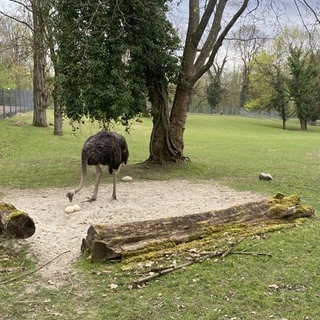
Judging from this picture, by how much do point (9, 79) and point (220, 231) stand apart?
39927 millimetres

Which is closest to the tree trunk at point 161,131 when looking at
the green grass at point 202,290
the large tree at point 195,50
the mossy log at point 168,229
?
the large tree at point 195,50

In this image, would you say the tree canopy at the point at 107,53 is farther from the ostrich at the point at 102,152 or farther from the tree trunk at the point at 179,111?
the ostrich at the point at 102,152

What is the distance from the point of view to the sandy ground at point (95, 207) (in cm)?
600

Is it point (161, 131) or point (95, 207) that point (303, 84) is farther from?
point (95, 207)

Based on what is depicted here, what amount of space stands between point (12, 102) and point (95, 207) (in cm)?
2674

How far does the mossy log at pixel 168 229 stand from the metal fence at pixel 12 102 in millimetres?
25588

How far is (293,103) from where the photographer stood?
164 ft

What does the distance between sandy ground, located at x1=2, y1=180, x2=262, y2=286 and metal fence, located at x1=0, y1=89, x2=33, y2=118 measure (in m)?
21.4

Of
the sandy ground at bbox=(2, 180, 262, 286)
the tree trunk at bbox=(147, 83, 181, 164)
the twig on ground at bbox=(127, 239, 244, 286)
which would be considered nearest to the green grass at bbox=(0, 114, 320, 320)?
the twig on ground at bbox=(127, 239, 244, 286)

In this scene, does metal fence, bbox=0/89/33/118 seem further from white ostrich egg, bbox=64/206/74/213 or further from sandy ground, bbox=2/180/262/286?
white ostrich egg, bbox=64/206/74/213

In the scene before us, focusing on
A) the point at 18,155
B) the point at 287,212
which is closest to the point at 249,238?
the point at 287,212

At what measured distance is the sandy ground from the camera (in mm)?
5996

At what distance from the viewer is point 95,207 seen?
8.53 m

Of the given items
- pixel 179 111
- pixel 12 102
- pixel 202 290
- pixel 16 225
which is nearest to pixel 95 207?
pixel 16 225
